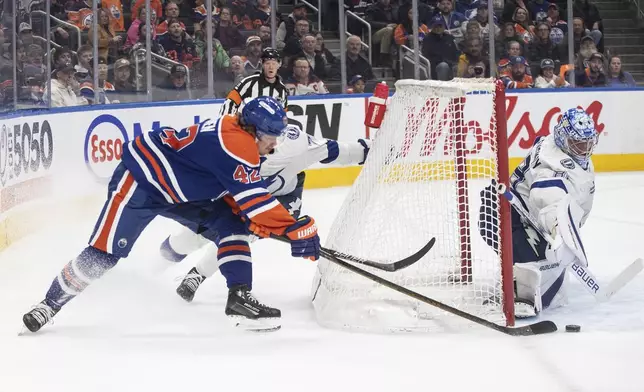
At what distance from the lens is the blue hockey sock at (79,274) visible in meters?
3.80

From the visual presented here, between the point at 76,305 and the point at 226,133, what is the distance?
1170 millimetres

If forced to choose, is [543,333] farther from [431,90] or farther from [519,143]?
[519,143]

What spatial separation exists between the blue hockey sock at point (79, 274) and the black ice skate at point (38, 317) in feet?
0.08

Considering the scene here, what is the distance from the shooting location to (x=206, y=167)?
371 cm

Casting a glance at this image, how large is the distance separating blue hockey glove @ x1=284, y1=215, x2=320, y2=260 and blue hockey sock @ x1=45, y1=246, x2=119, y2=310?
0.69 metres

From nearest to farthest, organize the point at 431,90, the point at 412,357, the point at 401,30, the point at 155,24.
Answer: the point at 412,357 < the point at 431,90 < the point at 155,24 < the point at 401,30

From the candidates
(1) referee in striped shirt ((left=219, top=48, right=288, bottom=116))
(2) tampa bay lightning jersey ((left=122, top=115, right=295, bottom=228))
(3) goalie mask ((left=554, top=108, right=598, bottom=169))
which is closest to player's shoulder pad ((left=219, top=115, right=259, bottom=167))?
(2) tampa bay lightning jersey ((left=122, top=115, right=295, bottom=228))

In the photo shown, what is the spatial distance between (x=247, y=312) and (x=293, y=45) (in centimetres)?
509

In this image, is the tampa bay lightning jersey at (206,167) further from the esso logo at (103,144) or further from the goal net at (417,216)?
the esso logo at (103,144)

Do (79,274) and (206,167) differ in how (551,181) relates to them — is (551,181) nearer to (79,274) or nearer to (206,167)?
(206,167)

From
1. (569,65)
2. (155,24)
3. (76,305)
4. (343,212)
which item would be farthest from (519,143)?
(76,305)

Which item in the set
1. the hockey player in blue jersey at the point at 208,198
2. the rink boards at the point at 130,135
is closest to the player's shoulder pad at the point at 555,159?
the rink boards at the point at 130,135

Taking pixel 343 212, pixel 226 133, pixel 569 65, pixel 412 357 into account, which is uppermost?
pixel 569 65

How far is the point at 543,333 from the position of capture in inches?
150
